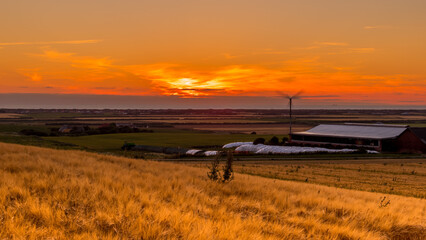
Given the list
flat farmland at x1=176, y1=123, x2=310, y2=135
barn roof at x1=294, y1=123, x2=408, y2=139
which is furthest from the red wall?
flat farmland at x1=176, y1=123, x2=310, y2=135

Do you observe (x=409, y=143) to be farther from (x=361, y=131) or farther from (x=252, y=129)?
(x=252, y=129)

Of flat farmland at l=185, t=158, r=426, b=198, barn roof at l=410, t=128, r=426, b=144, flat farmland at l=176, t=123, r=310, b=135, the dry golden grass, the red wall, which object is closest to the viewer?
the dry golden grass

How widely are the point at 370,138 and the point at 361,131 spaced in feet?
22.7

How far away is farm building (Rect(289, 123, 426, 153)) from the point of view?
73.9 metres

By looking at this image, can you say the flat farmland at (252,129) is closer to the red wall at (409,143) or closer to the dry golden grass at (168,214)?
the red wall at (409,143)

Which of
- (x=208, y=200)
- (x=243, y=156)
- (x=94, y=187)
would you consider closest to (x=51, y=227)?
(x=94, y=187)

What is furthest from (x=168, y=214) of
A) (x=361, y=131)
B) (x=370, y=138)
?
(x=361, y=131)

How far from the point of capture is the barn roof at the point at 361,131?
75.8 metres

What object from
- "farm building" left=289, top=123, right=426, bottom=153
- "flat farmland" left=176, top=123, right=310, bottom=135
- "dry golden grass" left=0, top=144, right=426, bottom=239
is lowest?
"flat farmland" left=176, top=123, right=310, bottom=135

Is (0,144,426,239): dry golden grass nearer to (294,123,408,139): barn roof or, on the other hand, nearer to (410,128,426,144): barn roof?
(294,123,408,139): barn roof

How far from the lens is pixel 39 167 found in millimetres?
15555

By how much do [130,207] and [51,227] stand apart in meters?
2.36

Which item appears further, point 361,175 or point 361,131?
point 361,131

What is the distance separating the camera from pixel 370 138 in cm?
7462
